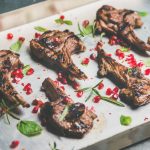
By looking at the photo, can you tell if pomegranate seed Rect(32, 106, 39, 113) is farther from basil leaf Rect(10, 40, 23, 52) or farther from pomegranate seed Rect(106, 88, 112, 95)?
basil leaf Rect(10, 40, 23, 52)

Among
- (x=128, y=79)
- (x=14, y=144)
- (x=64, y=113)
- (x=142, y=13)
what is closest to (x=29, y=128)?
(x=14, y=144)

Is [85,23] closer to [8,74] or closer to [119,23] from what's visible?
[119,23]

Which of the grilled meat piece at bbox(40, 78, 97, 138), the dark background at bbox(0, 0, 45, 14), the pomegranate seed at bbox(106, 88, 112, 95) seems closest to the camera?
the grilled meat piece at bbox(40, 78, 97, 138)

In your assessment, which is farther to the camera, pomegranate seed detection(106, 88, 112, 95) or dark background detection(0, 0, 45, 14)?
dark background detection(0, 0, 45, 14)

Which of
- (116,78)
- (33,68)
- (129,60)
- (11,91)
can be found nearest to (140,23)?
(129,60)

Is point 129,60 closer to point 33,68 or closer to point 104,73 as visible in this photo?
point 104,73

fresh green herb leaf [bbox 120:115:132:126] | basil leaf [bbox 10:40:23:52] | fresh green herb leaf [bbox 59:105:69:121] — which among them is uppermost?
fresh green herb leaf [bbox 59:105:69:121]

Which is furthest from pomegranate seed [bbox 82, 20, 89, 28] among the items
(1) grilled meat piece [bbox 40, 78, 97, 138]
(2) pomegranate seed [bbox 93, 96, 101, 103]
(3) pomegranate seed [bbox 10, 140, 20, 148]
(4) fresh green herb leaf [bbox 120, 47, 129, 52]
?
(3) pomegranate seed [bbox 10, 140, 20, 148]

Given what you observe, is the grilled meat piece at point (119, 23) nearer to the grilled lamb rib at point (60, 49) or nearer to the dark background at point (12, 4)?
the grilled lamb rib at point (60, 49)
